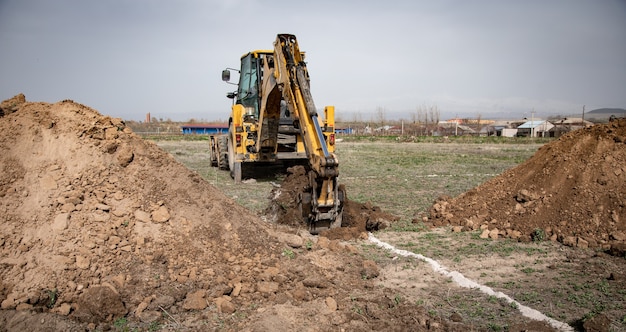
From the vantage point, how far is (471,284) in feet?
16.5

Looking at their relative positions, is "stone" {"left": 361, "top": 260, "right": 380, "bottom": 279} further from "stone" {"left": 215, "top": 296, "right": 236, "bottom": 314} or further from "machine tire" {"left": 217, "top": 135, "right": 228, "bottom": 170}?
"machine tire" {"left": 217, "top": 135, "right": 228, "bottom": 170}

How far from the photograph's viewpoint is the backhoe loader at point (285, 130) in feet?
21.8

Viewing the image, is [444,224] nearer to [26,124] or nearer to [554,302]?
[554,302]

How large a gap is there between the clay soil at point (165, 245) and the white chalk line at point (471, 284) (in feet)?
0.58

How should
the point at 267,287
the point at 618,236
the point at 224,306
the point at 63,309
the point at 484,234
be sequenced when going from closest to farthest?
the point at 63,309 < the point at 224,306 < the point at 267,287 < the point at 618,236 < the point at 484,234

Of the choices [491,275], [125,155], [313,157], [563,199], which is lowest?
[491,275]

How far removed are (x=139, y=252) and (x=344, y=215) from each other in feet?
11.6

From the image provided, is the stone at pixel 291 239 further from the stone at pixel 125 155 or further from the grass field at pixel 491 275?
the stone at pixel 125 155

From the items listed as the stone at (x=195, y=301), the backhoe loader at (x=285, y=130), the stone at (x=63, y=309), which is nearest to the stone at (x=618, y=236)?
the backhoe loader at (x=285, y=130)

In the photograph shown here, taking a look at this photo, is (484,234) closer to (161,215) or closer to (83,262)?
(161,215)

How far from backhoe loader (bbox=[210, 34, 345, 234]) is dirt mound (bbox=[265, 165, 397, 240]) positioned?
0.72 feet

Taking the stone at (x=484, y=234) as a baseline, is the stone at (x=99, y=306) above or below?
above

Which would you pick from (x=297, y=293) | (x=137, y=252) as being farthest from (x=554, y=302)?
(x=137, y=252)

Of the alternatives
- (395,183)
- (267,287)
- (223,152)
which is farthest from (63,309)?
(223,152)
